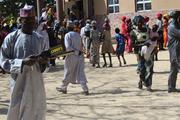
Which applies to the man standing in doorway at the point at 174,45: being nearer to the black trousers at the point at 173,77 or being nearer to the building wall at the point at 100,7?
the black trousers at the point at 173,77

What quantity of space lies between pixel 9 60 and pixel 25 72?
0.25m

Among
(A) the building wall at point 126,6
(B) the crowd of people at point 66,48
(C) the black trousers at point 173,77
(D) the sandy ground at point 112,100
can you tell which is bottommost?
(D) the sandy ground at point 112,100

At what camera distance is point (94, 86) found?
12.7 metres

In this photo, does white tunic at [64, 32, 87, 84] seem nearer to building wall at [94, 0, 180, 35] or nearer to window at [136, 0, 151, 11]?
building wall at [94, 0, 180, 35]

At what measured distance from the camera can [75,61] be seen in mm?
11195

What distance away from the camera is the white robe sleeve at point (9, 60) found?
5.97 meters

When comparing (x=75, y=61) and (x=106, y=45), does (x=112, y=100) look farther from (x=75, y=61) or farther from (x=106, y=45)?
(x=106, y=45)

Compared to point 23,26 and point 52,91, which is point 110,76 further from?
point 23,26

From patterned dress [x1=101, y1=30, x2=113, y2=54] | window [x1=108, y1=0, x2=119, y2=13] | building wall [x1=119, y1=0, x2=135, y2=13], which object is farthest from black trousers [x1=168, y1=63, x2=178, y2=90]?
window [x1=108, y1=0, x2=119, y2=13]

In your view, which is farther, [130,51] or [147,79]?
[130,51]

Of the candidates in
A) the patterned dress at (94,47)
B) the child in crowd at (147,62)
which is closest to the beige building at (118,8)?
the patterned dress at (94,47)

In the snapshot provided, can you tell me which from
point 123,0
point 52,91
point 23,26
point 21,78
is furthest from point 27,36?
point 123,0

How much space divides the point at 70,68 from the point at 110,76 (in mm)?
3383

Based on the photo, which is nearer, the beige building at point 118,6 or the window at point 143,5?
the beige building at point 118,6
